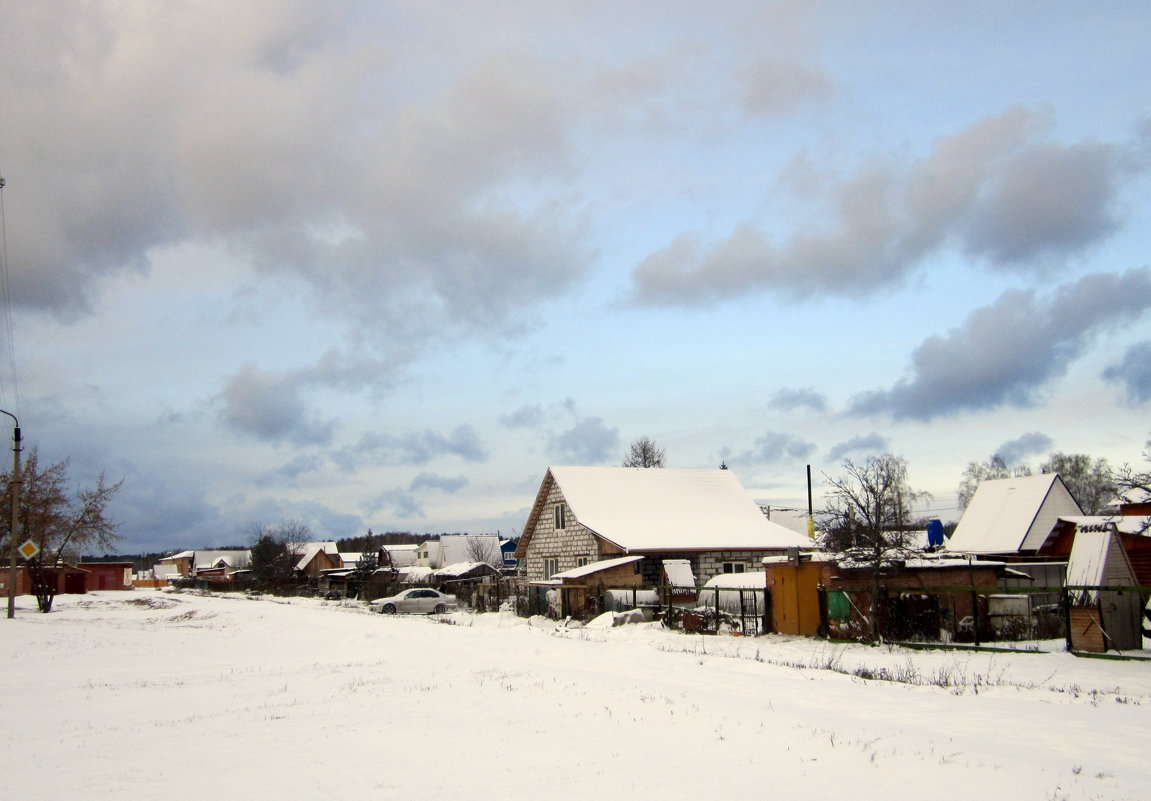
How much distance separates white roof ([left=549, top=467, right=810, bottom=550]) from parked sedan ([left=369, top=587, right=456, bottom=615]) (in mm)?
7807

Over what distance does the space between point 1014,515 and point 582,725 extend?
41166 mm

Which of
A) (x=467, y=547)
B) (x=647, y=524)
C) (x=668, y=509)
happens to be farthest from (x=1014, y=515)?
(x=467, y=547)

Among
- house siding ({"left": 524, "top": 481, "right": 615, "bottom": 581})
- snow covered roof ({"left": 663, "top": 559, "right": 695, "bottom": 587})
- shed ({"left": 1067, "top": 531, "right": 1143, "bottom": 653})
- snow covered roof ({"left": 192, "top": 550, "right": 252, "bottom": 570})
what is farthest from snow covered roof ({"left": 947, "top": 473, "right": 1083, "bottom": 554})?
snow covered roof ({"left": 192, "top": 550, "right": 252, "bottom": 570})

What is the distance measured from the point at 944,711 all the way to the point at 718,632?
13993 mm

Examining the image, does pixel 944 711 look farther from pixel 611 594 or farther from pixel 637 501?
pixel 637 501

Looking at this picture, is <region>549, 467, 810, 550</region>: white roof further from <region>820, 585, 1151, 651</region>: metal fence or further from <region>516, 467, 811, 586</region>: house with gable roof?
<region>820, 585, 1151, 651</region>: metal fence

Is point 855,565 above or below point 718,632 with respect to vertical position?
above

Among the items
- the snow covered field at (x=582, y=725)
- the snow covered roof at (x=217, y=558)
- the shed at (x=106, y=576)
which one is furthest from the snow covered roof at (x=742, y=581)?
the snow covered roof at (x=217, y=558)

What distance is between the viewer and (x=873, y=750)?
1033cm

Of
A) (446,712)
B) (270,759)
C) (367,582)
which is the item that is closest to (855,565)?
(446,712)

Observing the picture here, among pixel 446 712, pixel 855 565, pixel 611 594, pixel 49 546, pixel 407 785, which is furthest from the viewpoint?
pixel 49 546

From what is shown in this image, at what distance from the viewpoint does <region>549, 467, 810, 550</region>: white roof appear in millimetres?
43469

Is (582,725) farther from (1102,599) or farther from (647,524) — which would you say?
(647,524)

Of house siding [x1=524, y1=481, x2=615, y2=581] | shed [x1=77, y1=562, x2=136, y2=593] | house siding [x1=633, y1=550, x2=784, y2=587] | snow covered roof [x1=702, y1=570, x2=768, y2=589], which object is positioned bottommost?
shed [x1=77, y1=562, x2=136, y2=593]
